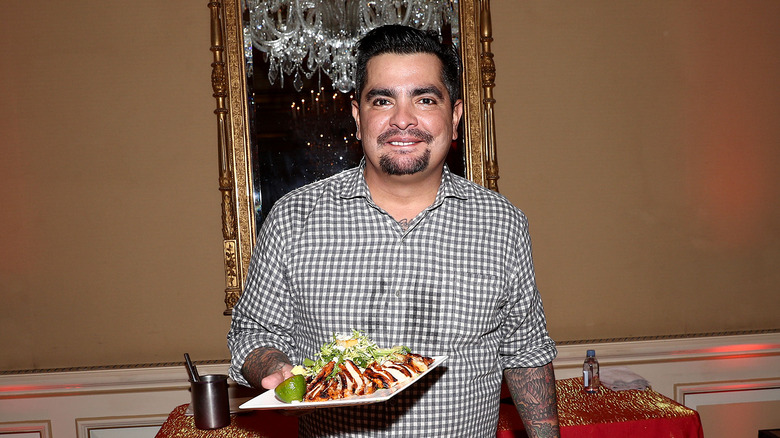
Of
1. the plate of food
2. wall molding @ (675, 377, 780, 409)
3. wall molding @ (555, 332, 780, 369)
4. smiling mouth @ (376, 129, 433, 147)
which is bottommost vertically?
wall molding @ (675, 377, 780, 409)

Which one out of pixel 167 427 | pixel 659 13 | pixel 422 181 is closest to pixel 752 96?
pixel 659 13

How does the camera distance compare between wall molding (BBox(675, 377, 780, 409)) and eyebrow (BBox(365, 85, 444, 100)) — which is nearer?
eyebrow (BBox(365, 85, 444, 100))

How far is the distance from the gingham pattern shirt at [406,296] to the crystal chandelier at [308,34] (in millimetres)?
1440

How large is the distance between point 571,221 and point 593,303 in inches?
17.0

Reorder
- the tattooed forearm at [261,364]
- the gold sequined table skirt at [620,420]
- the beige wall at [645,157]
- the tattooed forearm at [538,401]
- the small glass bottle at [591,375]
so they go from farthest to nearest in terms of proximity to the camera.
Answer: the beige wall at [645,157], the small glass bottle at [591,375], the gold sequined table skirt at [620,420], the tattooed forearm at [538,401], the tattooed forearm at [261,364]

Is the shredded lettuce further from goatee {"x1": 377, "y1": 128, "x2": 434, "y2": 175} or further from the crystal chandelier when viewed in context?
the crystal chandelier

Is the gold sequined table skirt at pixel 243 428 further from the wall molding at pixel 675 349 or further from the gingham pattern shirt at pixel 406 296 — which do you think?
the wall molding at pixel 675 349

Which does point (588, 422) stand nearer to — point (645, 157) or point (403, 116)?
point (403, 116)

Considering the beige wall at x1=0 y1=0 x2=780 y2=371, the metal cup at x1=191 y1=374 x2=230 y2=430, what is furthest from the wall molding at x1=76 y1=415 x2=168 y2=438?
the metal cup at x1=191 y1=374 x2=230 y2=430

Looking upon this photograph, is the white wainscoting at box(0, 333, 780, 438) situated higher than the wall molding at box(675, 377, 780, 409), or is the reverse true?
the white wainscoting at box(0, 333, 780, 438)

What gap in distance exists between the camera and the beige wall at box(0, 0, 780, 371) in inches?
114

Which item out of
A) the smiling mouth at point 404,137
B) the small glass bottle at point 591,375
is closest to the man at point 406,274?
the smiling mouth at point 404,137

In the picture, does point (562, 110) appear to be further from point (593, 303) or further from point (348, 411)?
point (348, 411)

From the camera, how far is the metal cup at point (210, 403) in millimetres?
2191
